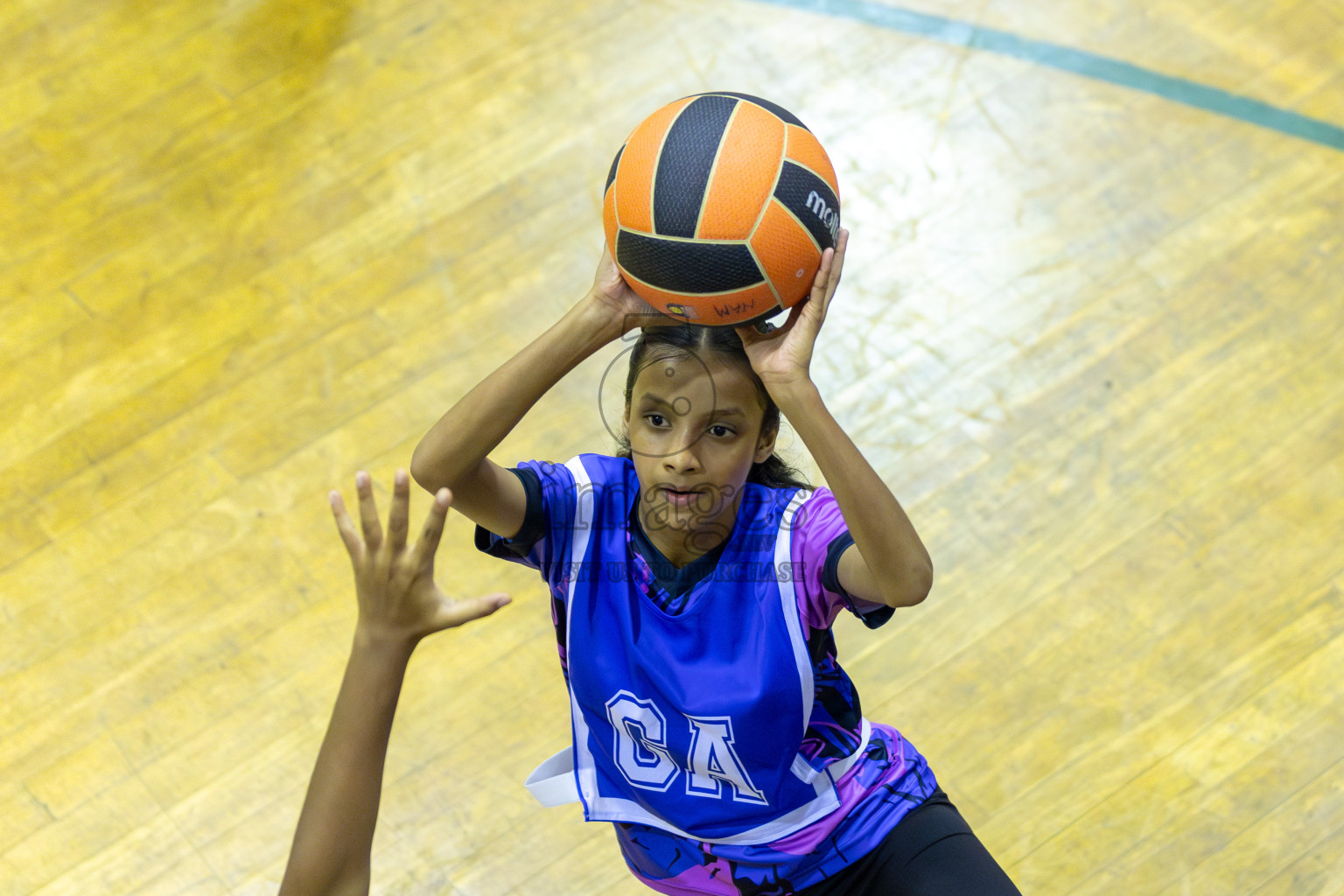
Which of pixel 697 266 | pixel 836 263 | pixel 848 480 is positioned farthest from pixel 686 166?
pixel 848 480

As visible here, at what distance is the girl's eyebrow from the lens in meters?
1.99

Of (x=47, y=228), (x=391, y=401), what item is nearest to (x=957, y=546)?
(x=391, y=401)

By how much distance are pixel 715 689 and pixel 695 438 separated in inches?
17.6

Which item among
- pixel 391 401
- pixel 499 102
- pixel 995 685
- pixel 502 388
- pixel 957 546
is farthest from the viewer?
→ pixel 499 102

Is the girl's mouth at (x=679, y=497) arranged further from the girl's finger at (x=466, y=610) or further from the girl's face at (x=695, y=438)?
the girl's finger at (x=466, y=610)

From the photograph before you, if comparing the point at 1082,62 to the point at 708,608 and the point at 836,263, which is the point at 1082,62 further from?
the point at 708,608

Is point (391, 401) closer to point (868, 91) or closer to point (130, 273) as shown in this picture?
point (130, 273)

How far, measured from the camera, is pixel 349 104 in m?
4.45

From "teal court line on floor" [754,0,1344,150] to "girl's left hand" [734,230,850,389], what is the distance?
2865 millimetres

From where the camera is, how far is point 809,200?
1.99 metres

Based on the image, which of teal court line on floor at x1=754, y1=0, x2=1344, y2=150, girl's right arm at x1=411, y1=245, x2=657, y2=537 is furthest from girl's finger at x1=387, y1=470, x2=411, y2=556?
teal court line on floor at x1=754, y1=0, x2=1344, y2=150

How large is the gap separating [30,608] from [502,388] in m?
2.25

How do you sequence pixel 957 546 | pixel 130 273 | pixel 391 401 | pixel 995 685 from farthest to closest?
pixel 130 273 → pixel 391 401 → pixel 957 546 → pixel 995 685

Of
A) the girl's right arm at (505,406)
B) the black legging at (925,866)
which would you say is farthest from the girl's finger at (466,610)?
the black legging at (925,866)
